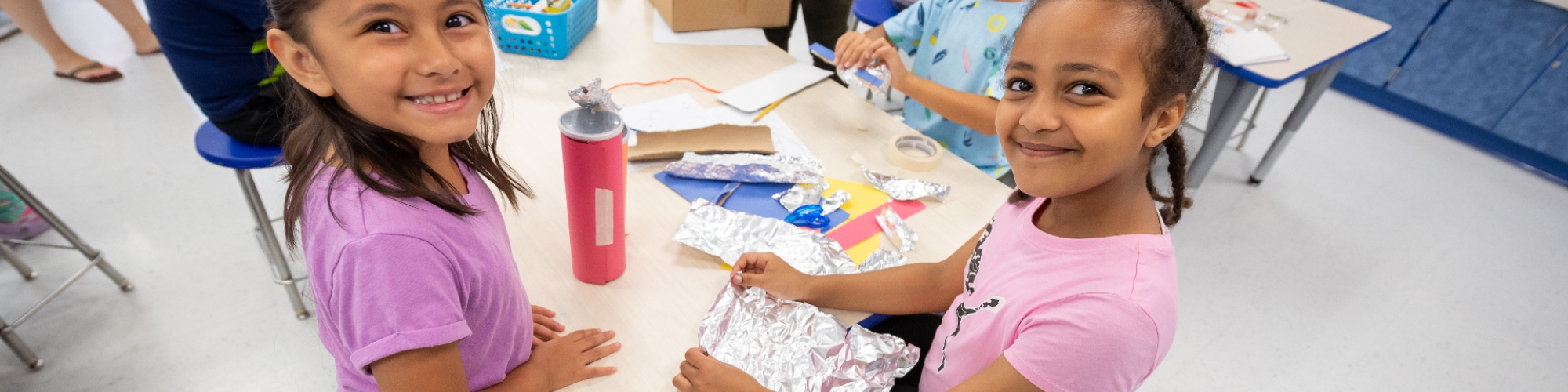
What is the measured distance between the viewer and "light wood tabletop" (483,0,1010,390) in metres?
0.87

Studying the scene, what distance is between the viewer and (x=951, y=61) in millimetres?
1525

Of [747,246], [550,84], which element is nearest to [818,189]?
[747,246]

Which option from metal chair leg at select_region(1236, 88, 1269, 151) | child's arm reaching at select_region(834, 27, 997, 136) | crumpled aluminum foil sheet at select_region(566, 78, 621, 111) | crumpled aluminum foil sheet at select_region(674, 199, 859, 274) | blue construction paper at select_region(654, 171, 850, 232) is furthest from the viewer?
metal chair leg at select_region(1236, 88, 1269, 151)

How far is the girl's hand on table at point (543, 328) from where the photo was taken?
0.85 m

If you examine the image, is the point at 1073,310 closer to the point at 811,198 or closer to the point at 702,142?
the point at 811,198

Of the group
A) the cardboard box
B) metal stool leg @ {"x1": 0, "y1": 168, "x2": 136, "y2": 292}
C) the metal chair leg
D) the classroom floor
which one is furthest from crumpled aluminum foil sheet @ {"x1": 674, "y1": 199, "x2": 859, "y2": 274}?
the metal chair leg

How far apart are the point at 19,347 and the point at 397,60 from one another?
159 centimetres

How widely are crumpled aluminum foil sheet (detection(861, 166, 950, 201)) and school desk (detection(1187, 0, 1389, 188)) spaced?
113 centimetres

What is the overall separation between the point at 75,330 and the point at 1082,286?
6.89ft

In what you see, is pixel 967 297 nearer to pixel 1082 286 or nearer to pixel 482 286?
pixel 1082 286

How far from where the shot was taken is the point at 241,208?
6.44ft

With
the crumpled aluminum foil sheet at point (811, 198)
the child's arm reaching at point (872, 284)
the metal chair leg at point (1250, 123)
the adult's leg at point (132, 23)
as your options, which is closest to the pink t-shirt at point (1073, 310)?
the child's arm reaching at point (872, 284)

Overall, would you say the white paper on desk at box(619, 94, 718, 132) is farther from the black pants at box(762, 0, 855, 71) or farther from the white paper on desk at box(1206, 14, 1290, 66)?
the white paper on desk at box(1206, 14, 1290, 66)

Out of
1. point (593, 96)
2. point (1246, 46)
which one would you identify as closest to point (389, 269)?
point (593, 96)
